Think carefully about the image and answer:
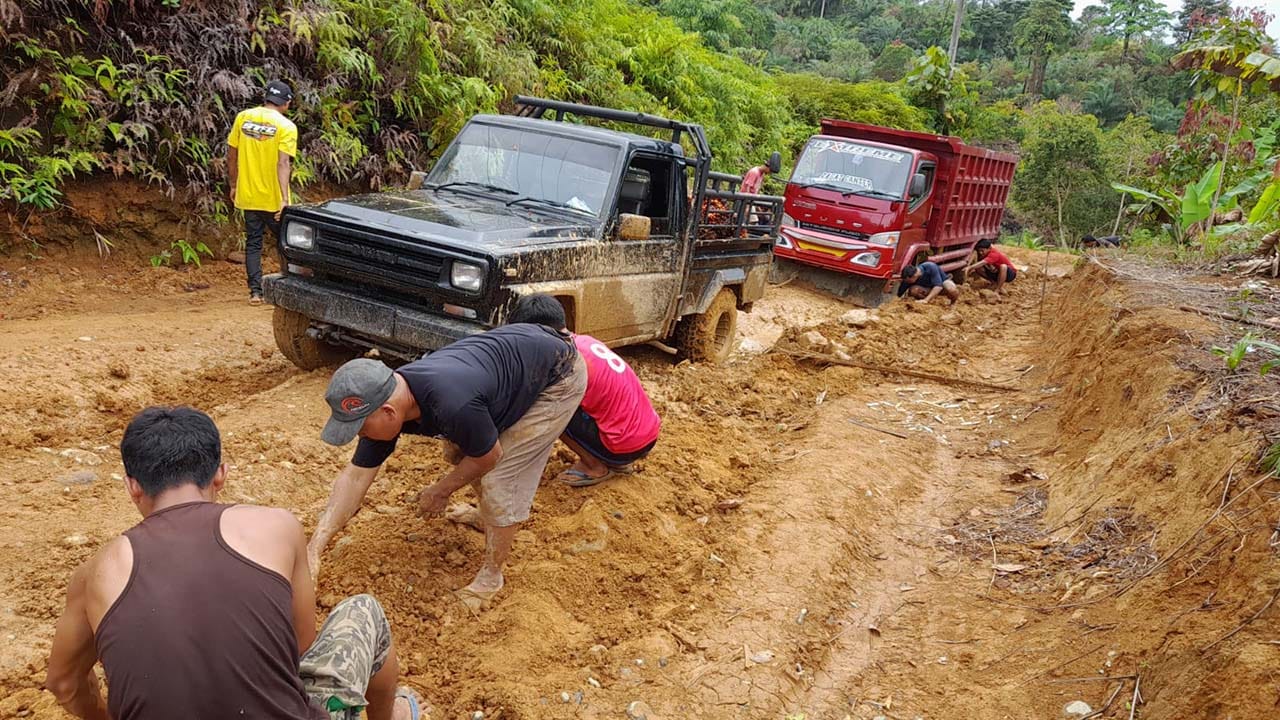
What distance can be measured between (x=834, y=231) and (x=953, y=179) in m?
2.38

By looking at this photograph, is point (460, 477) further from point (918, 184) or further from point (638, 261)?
point (918, 184)

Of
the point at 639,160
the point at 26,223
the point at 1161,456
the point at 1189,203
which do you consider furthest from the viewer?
the point at 1189,203

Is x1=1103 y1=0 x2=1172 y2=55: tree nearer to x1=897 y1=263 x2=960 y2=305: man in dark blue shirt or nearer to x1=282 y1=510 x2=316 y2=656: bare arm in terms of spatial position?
x1=897 y1=263 x2=960 y2=305: man in dark blue shirt

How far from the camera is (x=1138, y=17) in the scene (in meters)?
47.5

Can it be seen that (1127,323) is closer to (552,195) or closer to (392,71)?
(552,195)

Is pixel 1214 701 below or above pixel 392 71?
below

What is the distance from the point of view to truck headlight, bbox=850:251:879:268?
12.3m

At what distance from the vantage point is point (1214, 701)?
124 inches

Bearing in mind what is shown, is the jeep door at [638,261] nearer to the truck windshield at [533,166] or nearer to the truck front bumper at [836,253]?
the truck windshield at [533,166]

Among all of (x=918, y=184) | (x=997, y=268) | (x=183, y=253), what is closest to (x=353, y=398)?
(x=183, y=253)

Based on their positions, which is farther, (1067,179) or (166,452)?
(1067,179)

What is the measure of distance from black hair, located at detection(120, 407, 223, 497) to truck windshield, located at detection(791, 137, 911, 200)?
11.3m

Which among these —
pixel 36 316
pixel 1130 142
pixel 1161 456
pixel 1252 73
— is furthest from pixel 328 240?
pixel 1130 142

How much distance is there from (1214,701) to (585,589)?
99.5 inches
